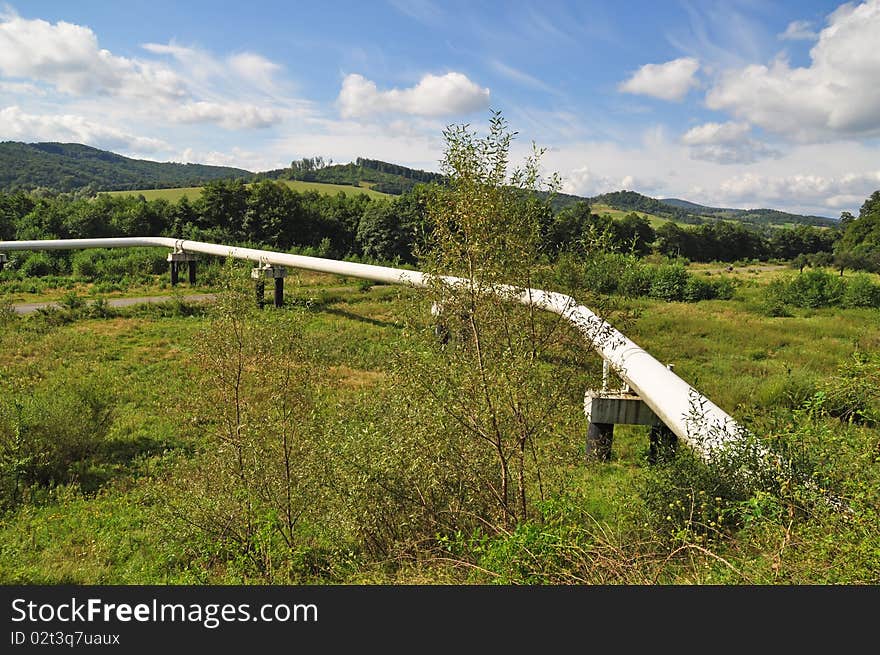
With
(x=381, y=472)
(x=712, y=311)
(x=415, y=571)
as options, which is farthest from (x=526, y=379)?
(x=712, y=311)

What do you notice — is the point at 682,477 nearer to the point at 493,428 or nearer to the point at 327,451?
the point at 493,428

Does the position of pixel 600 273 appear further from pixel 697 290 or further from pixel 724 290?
pixel 724 290

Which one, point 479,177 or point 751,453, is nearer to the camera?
point 479,177

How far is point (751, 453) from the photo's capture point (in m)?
7.20

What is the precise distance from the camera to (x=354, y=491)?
6988 mm

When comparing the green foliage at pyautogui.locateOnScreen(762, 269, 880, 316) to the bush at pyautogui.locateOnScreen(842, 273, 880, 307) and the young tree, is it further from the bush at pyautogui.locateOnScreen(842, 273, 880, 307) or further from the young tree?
the young tree

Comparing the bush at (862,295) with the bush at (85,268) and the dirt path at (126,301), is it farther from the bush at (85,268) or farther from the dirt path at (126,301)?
the bush at (85,268)

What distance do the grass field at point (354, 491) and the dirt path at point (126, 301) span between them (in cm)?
373

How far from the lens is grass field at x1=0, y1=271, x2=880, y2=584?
563cm

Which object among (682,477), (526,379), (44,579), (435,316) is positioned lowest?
(44,579)

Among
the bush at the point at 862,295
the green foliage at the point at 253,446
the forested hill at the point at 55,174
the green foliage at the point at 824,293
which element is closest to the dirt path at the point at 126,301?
the green foliage at the point at 253,446

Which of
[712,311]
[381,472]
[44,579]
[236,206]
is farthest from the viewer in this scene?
[236,206]

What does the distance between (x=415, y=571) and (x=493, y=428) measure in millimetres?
1956

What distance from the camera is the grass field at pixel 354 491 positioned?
222 inches
